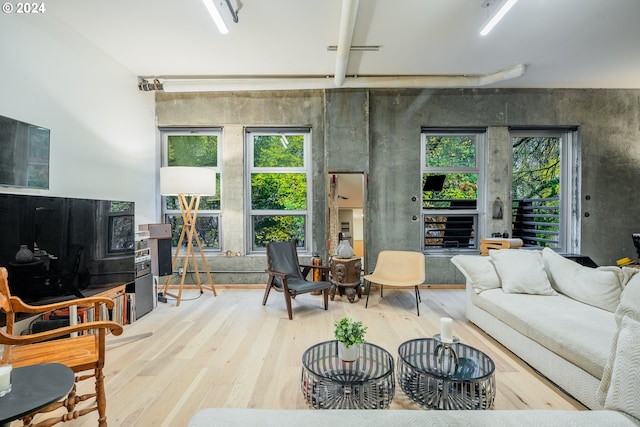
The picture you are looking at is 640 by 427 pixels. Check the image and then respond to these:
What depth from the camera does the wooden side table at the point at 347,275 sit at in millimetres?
3918

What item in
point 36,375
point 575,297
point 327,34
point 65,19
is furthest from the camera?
point 327,34

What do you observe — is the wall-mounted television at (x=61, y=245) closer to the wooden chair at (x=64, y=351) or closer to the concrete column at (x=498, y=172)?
the wooden chair at (x=64, y=351)

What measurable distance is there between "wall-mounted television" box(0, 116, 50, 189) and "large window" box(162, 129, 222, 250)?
2096 millimetres

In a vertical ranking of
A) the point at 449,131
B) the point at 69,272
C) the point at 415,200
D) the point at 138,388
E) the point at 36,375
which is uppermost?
the point at 449,131

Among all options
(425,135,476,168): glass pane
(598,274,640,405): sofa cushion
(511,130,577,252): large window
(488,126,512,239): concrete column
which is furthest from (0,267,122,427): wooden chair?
(511,130,577,252): large window

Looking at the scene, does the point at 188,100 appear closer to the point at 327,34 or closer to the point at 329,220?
the point at 327,34

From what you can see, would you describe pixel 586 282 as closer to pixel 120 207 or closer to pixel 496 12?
pixel 496 12

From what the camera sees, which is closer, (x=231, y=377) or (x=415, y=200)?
(x=231, y=377)

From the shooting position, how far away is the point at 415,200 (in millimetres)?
4648

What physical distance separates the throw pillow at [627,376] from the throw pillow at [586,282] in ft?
4.34

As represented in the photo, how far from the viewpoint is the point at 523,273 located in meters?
2.82

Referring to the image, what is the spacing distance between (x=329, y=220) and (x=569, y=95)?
424cm

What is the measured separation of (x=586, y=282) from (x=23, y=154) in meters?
4.89

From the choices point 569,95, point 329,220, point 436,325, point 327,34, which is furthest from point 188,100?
point 569,95
